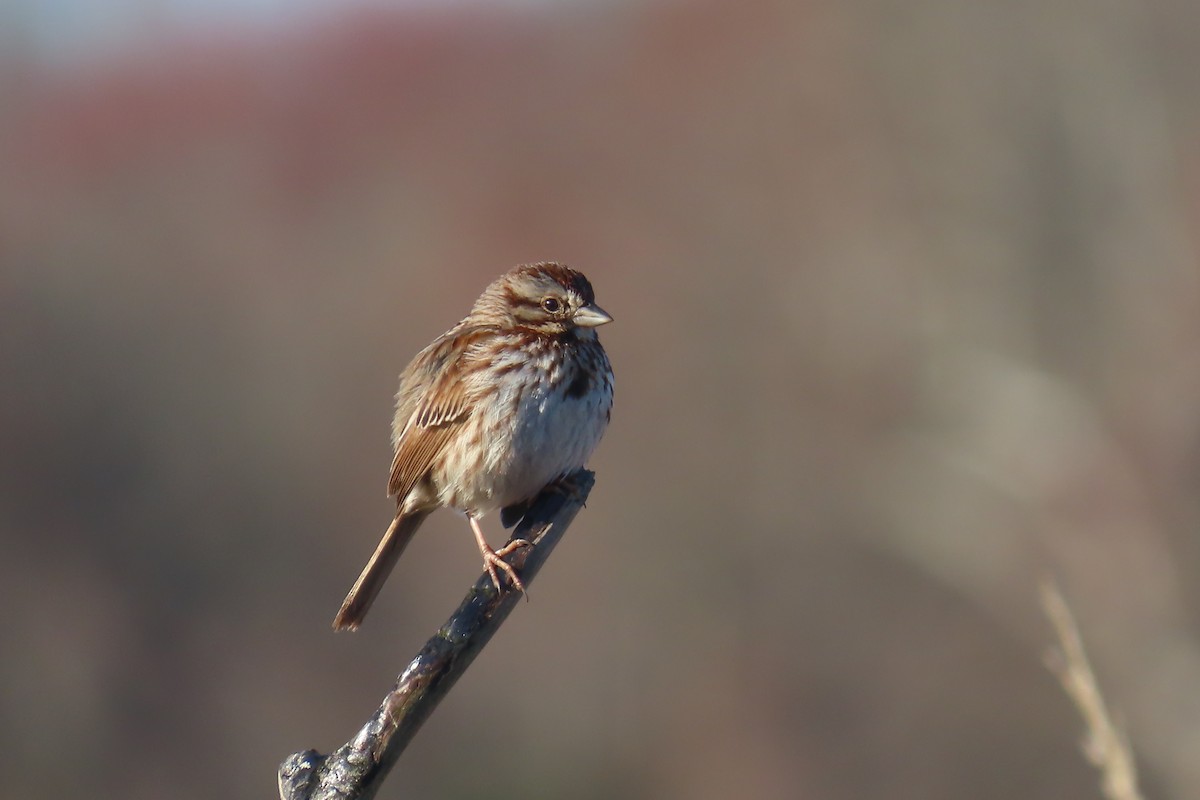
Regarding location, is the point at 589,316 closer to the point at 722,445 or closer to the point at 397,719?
the point at 397,719

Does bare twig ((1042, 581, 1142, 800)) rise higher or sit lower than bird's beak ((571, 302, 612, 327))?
higher

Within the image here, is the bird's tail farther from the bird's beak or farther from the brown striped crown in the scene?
the bird's beak

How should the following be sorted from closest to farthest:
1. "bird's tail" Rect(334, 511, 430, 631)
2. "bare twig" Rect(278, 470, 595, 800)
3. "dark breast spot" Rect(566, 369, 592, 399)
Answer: "bare twig" Rect(278, 470, 595, 800)
"bird's tail" Rect(334, 511, 430, 631)
"dark breast spot" Rect(566, 369, 592, 399)

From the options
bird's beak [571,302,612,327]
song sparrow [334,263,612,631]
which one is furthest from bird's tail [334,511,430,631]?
bird's beak [571,302,612,327]

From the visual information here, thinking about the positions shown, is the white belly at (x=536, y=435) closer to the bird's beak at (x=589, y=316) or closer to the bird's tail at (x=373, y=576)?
the bird's beak at (x=589, y=316)

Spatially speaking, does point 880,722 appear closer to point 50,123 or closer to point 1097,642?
point 1097,642

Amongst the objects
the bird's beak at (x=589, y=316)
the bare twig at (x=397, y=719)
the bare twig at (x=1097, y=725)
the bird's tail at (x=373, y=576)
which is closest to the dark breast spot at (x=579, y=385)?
the bird's beak at (x=589, y=316)

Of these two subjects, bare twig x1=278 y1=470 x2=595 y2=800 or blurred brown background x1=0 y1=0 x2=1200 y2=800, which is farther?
blurred brown background x1=0 y1=0 x2=1200 y2=800

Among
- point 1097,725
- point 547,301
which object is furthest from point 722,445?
point 1097,725

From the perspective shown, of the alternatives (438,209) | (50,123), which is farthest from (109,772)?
(50,123)
